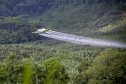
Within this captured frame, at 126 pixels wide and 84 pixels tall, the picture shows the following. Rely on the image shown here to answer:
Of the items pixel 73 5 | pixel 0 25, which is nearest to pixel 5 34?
pixel 0 25

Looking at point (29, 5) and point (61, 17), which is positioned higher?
point (29, 5)

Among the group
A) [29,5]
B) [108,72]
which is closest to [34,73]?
[108,72]

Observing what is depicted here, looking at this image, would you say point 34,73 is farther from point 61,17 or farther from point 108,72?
point 61,17

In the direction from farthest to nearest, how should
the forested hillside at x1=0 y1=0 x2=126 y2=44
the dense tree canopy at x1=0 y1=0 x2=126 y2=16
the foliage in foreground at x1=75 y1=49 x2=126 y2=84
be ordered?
the dense tree canopy at x1=0 y1=0 x2=126 y2=16, the forested hillside at x1=0 y1=0 x2=126 y2=44, the foliage in foreground at x1=75 y1=49 x2=126 y2=84

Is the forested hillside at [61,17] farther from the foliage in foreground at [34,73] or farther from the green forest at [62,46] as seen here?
the foliage in foreground at [34,73]

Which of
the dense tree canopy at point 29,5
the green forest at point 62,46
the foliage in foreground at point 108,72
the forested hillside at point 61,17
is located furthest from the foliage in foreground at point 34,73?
the dense tree canopy at point 29,5

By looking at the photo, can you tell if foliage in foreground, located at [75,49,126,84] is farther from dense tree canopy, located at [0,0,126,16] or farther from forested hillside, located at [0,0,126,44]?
dense tree canopy, located at [0,0,126,16]

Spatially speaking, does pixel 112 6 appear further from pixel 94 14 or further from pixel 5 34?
pixel 5 34

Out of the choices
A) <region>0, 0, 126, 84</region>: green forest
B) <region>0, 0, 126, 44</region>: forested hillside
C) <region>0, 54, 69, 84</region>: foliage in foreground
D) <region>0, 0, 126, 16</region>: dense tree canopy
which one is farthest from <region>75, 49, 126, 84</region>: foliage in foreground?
<region>0, 0, 126, 16</region>: dense tree canopy

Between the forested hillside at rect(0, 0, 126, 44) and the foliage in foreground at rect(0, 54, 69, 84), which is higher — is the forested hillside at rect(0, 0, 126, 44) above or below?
below
